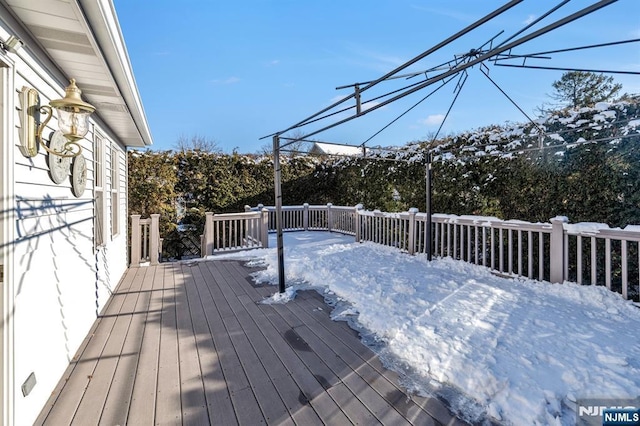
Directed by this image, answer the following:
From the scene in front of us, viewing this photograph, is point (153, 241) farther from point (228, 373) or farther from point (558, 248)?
point (558, 248)

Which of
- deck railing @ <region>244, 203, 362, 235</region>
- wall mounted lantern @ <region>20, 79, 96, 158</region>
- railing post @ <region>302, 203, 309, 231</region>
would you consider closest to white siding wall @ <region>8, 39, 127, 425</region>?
wall mounted lantern @ <region>20, 79, 96, 158</region>

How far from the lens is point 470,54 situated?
2646 millimetres

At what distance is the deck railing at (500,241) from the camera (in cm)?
346

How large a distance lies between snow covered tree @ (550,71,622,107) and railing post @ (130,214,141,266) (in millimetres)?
13647

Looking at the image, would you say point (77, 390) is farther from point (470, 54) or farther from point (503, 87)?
point (503, 87)

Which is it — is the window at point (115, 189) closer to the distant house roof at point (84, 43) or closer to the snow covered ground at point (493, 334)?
the distant house roof at point (84, 43)

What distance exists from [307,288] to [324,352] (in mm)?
1646

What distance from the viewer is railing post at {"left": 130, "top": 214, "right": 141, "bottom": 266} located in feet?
17.1

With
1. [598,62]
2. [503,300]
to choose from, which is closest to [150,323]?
[503,300]

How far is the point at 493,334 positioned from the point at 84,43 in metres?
3.98

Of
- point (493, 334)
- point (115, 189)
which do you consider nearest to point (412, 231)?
point (493, 334)

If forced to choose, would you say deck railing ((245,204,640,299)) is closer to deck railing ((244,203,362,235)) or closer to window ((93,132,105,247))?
deck railing ((244,203,362,235))

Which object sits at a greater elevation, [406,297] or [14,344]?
[14,344]

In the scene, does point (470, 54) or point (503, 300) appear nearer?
point (470, 54)
